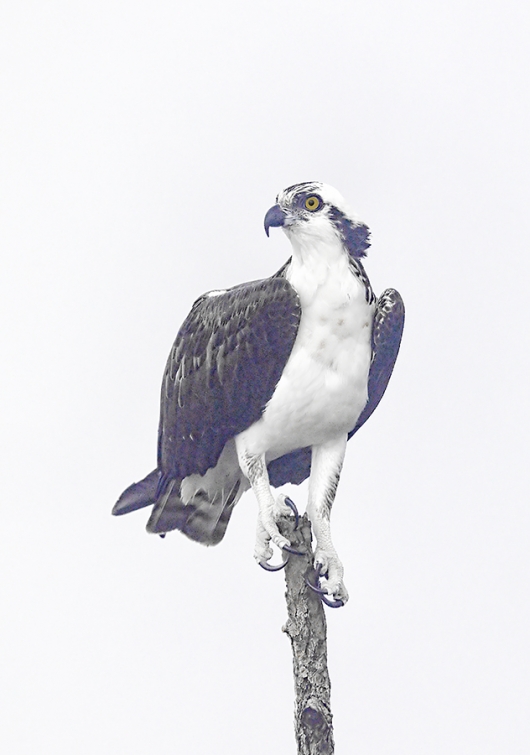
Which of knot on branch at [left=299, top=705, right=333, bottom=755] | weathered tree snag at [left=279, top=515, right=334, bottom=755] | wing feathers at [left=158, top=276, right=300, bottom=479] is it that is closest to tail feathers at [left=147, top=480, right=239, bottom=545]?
wing feathers at [left=158, top=276, right=300, bottom=479]

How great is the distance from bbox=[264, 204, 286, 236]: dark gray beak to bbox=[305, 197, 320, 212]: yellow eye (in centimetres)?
14

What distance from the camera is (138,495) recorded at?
29.8ft

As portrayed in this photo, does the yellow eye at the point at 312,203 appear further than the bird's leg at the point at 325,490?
No

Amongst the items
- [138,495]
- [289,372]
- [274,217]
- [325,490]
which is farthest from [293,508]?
[274,217]

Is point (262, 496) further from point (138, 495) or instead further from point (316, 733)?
point (316, 733)

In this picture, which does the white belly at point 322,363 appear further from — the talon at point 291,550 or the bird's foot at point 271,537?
the talon at point 291,550

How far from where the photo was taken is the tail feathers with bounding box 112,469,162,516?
906 centimetres

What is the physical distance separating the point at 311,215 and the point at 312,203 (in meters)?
0.07

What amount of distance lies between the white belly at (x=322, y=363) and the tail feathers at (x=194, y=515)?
71 centimetres

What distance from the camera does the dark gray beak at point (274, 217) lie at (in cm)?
820

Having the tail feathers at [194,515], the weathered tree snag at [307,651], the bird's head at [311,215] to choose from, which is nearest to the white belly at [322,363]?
the bird's head at [311,215]

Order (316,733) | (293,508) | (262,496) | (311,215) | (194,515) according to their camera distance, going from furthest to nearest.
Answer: (194,515), (293,508), (262,496), (316,733), (311,215)

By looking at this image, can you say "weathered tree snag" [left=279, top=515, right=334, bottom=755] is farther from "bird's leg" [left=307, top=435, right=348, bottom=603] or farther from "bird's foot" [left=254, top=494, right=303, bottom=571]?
"bird's leg" [left=307, top=435, right=348, bottom=603]

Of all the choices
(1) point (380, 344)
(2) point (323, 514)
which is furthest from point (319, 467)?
(1) point (380, 344)
